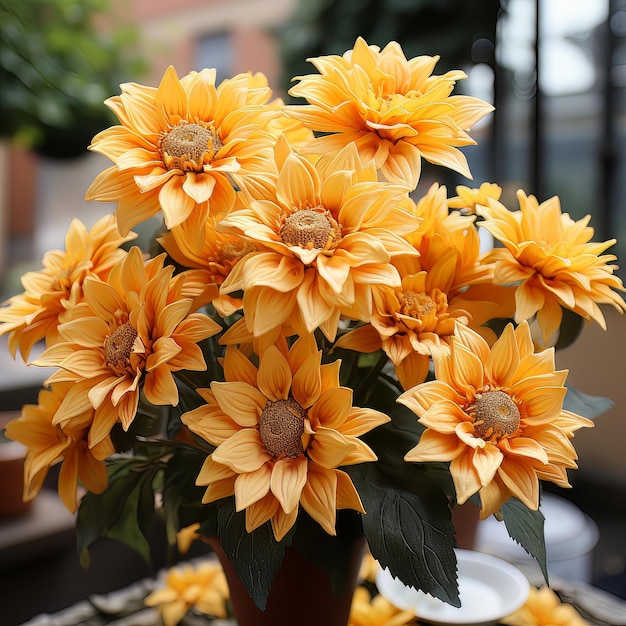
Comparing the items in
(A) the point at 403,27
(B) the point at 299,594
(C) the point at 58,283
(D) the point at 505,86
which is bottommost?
(B) the point at 299,594

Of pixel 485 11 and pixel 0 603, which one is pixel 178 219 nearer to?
pixel 0 603

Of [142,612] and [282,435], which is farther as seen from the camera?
[142,612]

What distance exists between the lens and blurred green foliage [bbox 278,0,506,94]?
3.22 m

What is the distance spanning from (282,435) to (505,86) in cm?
313

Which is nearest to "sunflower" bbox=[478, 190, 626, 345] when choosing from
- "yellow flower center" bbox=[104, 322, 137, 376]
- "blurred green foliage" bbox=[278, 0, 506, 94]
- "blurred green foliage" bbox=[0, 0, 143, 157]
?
"yellow flower center" bbox=[104, 322, 137, 376]

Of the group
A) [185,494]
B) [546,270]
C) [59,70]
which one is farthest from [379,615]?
[59,70]

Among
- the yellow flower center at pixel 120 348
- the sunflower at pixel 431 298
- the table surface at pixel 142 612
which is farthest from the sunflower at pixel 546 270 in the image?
the table surface at pixel 142 612

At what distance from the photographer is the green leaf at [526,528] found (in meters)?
0.41

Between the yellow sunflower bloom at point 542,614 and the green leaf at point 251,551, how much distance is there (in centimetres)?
30

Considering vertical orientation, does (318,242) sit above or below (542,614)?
above

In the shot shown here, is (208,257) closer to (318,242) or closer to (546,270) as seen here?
(318,242)

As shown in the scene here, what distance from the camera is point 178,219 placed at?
1.33ft

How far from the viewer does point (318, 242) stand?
1.31 ft

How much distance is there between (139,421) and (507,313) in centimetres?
25
